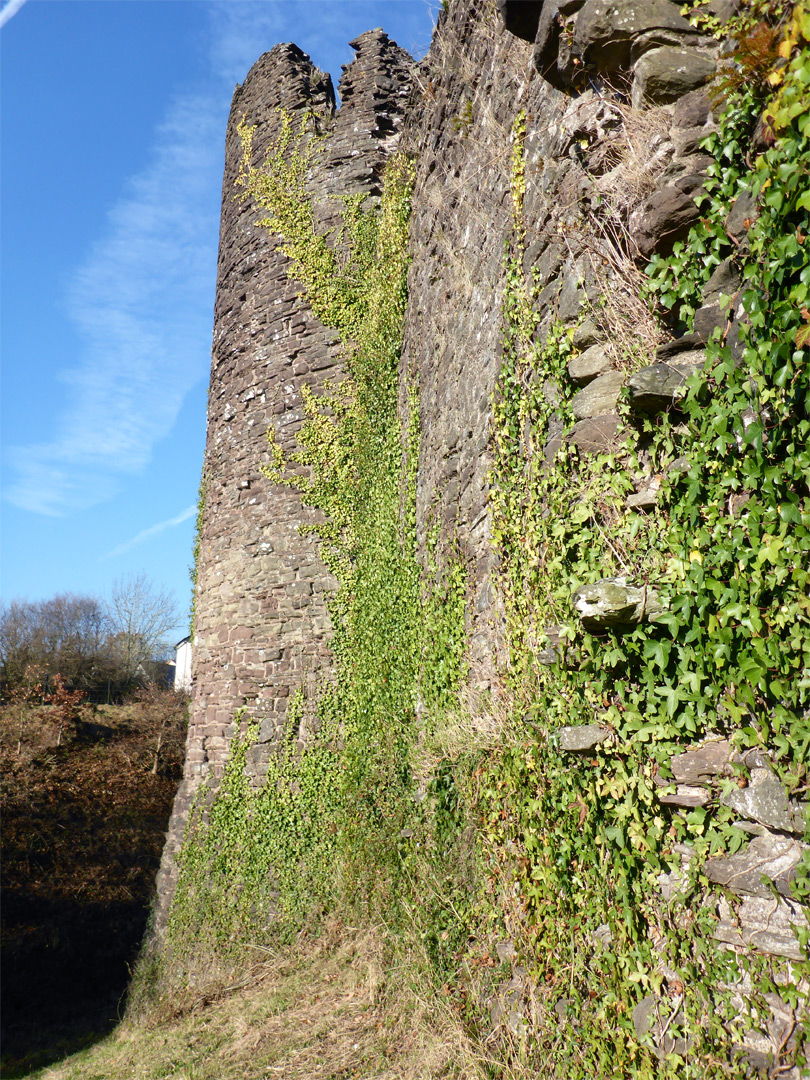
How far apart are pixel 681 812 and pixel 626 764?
0.90 ft

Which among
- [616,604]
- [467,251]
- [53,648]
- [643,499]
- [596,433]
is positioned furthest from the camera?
[53,648]

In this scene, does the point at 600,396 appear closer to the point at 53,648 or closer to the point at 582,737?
the point at 582,737

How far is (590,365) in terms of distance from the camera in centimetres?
309

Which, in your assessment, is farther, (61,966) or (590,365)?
(61,966)

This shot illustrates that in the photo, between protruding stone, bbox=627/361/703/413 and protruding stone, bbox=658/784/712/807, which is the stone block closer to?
protruding stone, bbox=627/361/703/413

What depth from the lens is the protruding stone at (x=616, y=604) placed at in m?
2.54

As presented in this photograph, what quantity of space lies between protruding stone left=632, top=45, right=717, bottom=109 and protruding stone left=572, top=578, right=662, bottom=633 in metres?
1.95

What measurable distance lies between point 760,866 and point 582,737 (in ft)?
2.58

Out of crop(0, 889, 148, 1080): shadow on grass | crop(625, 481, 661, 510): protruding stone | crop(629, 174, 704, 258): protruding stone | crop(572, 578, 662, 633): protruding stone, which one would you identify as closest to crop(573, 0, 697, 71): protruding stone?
crop(629, 174, 704, 258): protruding stone

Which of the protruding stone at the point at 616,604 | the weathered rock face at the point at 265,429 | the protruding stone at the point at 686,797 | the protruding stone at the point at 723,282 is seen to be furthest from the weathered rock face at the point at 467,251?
the weathered rock face at the point at 265,429

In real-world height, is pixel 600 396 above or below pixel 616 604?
above

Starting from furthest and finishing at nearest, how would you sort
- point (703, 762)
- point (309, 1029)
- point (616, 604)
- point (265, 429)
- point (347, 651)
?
point (265, 429)
point (347, 651)
point (309, 1029)
point (616, 604)
point (703, 762)

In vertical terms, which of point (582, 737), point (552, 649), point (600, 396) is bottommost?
point (582, 737)

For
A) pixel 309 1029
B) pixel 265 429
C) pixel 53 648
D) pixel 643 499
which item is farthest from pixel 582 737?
pixel 53 648
